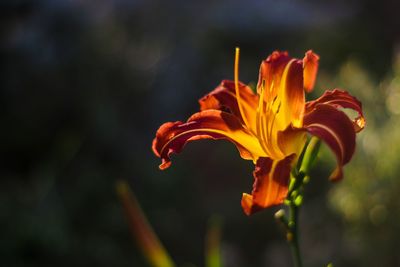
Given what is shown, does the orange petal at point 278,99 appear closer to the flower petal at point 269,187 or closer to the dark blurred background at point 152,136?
the flower petal at point 269,187

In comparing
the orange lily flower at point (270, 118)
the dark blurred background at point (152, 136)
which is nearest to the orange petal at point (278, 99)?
the orange lily flower at point (270, 118)

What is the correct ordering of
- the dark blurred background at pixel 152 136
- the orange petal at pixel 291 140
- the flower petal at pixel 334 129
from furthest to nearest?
the dark blurred background at pixel 152 136
the orange petal at pixel 291 140
the flower petal at pixel 334 129

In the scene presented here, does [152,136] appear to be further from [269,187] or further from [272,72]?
[269,187]

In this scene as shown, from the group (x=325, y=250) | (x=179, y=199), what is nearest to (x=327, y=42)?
(x=179, y=199)

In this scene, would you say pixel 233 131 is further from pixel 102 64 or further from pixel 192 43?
pixel 192 43

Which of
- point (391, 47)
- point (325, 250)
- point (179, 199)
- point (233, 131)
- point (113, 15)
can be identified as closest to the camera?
point (233, 131)

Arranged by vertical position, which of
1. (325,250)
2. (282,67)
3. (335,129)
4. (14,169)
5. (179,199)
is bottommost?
(335,129)

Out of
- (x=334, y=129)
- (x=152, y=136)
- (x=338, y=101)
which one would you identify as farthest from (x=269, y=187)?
(x=152, y=136)
